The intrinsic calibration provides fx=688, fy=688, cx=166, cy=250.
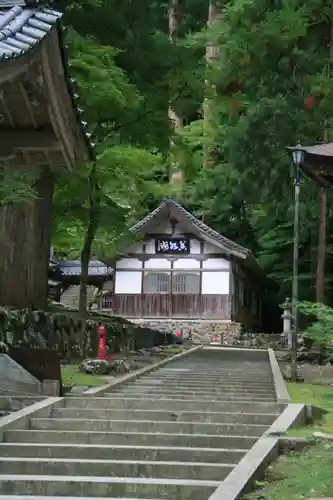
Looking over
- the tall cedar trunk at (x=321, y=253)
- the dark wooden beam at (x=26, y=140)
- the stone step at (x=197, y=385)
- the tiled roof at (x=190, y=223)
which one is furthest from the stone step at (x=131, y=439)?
the tiled roof at (x=190, y=223)

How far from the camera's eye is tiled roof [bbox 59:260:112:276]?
39.6 m

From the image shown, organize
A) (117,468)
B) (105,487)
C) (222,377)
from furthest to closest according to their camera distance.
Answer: (222,377), (117,468), (105,487)

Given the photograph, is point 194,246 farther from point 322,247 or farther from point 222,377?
point 222,377

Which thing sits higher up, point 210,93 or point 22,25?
point 210,93

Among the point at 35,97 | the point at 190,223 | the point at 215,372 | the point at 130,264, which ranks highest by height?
the point at 190,223

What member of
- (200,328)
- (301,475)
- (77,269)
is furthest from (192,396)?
(77,269)

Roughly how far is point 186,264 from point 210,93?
1323cm

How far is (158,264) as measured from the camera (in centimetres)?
3434

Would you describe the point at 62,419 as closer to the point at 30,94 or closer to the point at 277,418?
the point at 277,418

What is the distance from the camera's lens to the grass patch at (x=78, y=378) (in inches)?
447

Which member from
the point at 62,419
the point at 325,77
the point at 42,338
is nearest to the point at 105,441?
the point at 62,419

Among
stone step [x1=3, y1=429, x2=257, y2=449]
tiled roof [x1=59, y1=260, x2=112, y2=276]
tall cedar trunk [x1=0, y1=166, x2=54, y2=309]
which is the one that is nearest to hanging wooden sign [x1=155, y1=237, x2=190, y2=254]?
tiled roof [x1=59, y1=260, x2=112, y2=276]

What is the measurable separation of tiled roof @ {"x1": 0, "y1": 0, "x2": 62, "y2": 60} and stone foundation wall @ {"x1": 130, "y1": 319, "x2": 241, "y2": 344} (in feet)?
86.7

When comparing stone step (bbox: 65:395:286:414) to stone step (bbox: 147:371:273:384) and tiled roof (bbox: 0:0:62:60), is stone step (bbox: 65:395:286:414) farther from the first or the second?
tiled roof (bbox: 0:0:62:60)
